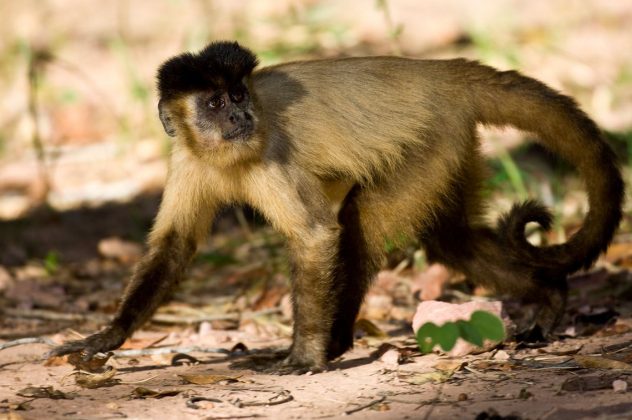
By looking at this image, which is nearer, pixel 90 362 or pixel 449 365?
pixel 449 365

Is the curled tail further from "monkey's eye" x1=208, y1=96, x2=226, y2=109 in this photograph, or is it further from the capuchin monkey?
"monkey's eye" x1=208, y1=96, x2=226, y2=109

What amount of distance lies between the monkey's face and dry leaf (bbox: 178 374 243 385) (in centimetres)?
104

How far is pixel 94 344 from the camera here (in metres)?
4.25

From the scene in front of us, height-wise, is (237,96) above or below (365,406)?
above

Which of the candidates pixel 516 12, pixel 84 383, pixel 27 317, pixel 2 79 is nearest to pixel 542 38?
pixel 516 12

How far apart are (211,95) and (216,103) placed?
4cm

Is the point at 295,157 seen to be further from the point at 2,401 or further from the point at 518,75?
the point at 2,401

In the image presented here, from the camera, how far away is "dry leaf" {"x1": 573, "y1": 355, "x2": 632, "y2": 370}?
12.3 ft

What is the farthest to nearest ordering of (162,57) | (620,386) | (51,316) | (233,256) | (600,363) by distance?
(162,57) < (233,256) < (51,316) < (600,363) < (620,386)

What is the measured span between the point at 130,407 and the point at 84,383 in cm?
47

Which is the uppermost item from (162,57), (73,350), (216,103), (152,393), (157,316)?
(162,57)

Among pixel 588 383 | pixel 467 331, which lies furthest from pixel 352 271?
pixel 588 383

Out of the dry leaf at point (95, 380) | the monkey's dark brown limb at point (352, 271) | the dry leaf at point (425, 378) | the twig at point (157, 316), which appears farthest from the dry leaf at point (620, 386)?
the twig at point (157, 316)

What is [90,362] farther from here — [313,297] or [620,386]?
[620,386]
